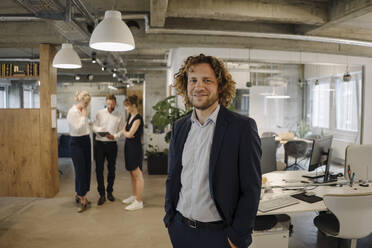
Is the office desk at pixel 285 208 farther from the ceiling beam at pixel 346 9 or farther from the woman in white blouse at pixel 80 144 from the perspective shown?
the woman in white blouse at pixel 80 144

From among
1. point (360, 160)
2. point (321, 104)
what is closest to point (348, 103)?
point (321, 104)

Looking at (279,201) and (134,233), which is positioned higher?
(279,201)

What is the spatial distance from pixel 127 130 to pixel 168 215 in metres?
2.79

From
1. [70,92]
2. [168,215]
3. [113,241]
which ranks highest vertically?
[70,92]

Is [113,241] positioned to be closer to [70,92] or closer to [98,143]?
[98,143]

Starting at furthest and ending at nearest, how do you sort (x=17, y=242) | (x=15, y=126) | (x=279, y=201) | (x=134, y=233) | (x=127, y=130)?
(x=15, y=126)
(x=127, y=130)
(x=134, y=233)
(x=17, y=242)
(x=279, y=201)

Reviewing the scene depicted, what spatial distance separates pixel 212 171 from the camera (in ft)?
4.59

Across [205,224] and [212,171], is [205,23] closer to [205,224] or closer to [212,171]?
[212,171]

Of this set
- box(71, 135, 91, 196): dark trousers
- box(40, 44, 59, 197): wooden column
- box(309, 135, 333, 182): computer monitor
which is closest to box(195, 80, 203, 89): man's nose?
box(309, 135, 333, 182): computer monitor

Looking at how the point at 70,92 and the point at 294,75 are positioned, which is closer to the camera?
the point at 294,75

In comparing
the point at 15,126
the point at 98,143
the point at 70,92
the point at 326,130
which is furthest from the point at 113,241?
the point at 70,92

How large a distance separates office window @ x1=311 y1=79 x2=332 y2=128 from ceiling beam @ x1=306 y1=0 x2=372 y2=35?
507 centimetres

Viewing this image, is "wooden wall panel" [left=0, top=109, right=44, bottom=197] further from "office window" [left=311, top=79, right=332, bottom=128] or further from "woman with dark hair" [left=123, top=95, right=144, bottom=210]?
"office window" [left=311, top=79, right=332, bottom=128]

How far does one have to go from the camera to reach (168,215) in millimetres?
1632
